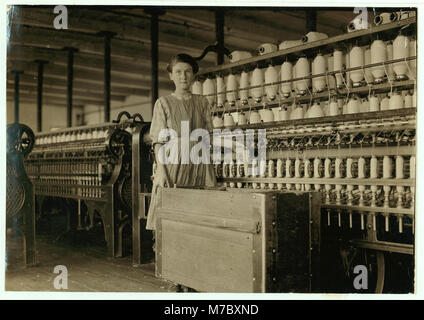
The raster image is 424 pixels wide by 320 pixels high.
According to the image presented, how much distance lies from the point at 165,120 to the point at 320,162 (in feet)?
3.57

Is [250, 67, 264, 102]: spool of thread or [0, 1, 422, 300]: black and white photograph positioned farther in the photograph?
Result: [250, 67, 264, 102]: spool of thread

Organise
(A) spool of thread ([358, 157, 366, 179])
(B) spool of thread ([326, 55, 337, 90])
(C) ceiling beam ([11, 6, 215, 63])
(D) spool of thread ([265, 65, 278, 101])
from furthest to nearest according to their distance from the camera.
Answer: (C) ceiling beam ([11, 6, 215, 63]), (D) spool of thread ([265, 65, 278, 101]), (B) spool of thread ([326, 55, 337, 90]), (A) spool of thread ([358, 157, 366, 179])

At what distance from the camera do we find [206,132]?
2982 millimetres

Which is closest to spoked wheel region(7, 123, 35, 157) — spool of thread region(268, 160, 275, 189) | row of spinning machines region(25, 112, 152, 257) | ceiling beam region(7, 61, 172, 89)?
row of spinning machines region(25, 112, 152, 257)

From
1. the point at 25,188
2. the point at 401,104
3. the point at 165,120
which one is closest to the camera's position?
the point at 401,104

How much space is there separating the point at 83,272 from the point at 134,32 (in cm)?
409

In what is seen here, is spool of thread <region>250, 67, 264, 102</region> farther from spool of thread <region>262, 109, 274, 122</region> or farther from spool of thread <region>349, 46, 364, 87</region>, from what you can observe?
spool of thread <region>349, 46, 364, 87</region>

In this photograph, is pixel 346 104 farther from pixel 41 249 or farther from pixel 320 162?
pixel 41 249

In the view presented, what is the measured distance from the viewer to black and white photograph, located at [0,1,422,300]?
2.24m

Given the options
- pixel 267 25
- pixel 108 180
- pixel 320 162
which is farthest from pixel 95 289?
Result: pixel 267 25

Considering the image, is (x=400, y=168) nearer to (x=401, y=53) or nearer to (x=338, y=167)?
(x=338, y=167)

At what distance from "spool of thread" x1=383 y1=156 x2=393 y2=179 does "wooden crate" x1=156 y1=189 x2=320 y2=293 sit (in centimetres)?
54

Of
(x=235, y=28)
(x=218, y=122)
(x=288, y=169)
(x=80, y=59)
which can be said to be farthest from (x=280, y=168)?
(x=80, y=59)

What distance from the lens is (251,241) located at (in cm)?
213
